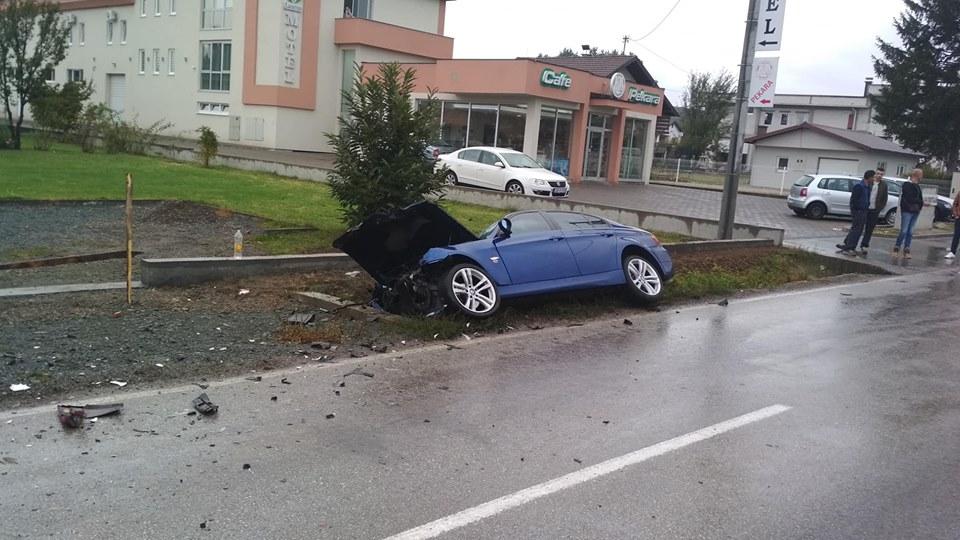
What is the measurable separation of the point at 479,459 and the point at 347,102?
847cm

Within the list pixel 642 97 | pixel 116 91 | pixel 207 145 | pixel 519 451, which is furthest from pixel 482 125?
pixel 519 451

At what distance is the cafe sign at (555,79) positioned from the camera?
32469 mm

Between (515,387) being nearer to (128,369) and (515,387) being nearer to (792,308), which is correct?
(128,369)

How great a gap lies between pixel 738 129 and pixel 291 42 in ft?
90.3

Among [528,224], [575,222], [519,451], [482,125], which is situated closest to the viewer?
[519,451]

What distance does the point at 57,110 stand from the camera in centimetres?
3175

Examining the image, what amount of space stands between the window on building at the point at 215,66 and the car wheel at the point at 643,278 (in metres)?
35.0

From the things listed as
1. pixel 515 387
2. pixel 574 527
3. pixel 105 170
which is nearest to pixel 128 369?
pixel 515 387

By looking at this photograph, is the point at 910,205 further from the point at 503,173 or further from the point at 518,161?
the point at 518,161

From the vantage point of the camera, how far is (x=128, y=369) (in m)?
6.86

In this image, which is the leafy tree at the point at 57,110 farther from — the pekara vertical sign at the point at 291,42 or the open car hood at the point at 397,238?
the open car hood at the point at 397,238

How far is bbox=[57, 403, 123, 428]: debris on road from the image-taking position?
5.55 m

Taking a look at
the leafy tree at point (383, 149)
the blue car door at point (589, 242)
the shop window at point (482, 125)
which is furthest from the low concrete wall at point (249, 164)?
the blue car door at point (589, 242)

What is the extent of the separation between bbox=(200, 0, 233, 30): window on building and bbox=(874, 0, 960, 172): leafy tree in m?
39.5
